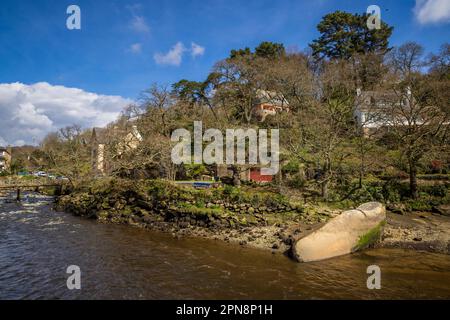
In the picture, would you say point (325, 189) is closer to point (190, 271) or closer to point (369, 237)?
point (369, 237)

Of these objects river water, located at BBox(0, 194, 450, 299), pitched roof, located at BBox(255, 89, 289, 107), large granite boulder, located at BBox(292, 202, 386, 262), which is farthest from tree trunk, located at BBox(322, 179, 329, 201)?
pitched roof, located at BBox(255, 89, 289, 107)

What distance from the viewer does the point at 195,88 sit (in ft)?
143

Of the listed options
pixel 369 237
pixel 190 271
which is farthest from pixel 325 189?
pixel 190 271

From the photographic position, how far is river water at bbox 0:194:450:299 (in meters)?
10.5

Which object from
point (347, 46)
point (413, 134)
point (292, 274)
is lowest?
point (292, 274)

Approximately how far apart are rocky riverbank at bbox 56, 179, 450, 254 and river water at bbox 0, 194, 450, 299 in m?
1.32

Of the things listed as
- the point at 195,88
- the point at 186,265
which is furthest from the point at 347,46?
the point at 186,265

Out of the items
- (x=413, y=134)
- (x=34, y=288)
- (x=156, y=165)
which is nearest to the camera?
(x=34, y=288)

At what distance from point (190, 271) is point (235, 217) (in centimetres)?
694

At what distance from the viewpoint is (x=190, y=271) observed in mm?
12523

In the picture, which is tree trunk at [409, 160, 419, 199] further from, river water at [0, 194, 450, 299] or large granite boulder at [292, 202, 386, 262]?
river water at [0, 194, 450, 299]

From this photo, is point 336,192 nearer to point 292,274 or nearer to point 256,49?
point 292,274

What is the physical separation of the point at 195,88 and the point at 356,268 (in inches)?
1433

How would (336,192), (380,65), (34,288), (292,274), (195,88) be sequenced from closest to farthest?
(34,288)
(292,274)
(336,192)
(380,65)
(195,88)
